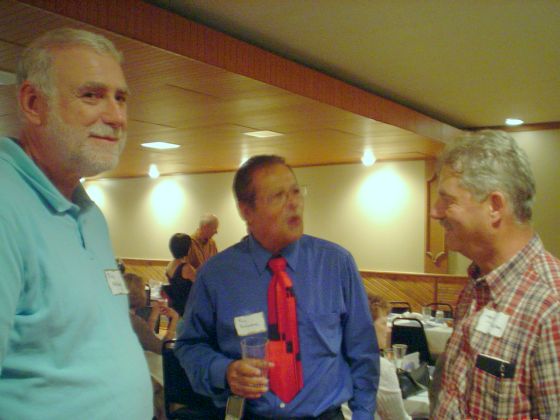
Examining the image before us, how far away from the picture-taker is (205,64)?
3.41m

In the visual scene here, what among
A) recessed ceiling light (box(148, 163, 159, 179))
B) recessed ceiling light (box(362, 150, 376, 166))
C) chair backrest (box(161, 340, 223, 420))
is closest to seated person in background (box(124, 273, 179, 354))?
chair backrest (box(161, 340, 223, 420))

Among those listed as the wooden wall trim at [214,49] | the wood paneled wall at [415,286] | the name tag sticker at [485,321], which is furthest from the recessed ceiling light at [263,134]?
the name tag sticker at [485,321]

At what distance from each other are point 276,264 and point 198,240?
19.5 feet

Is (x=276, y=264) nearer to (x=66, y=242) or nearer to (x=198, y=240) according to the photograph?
(x=66, y=242)

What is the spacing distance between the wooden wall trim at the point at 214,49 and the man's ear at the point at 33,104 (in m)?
1.58

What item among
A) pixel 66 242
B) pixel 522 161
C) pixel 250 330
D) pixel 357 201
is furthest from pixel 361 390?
pixel 357 201

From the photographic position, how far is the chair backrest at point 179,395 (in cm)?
307

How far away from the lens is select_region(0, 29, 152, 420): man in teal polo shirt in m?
1.03

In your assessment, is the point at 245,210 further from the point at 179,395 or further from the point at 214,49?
the point at 214,49

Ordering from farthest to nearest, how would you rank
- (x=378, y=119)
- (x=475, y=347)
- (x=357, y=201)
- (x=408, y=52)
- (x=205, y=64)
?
(x=357, y=201)
(x=378, y=119)
(x=408, y=52)
(x=205, y=64)
(x=475, y=347)

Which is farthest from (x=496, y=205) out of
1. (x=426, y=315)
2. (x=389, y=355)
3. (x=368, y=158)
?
(x=368, y=158)

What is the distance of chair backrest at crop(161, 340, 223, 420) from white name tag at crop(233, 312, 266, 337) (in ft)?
4.34

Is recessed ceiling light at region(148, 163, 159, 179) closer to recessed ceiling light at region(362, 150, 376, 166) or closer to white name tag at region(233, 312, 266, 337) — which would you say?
recessed ceiling light at region(362, 150, 376, 166)

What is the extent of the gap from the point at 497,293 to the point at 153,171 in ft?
31.7
